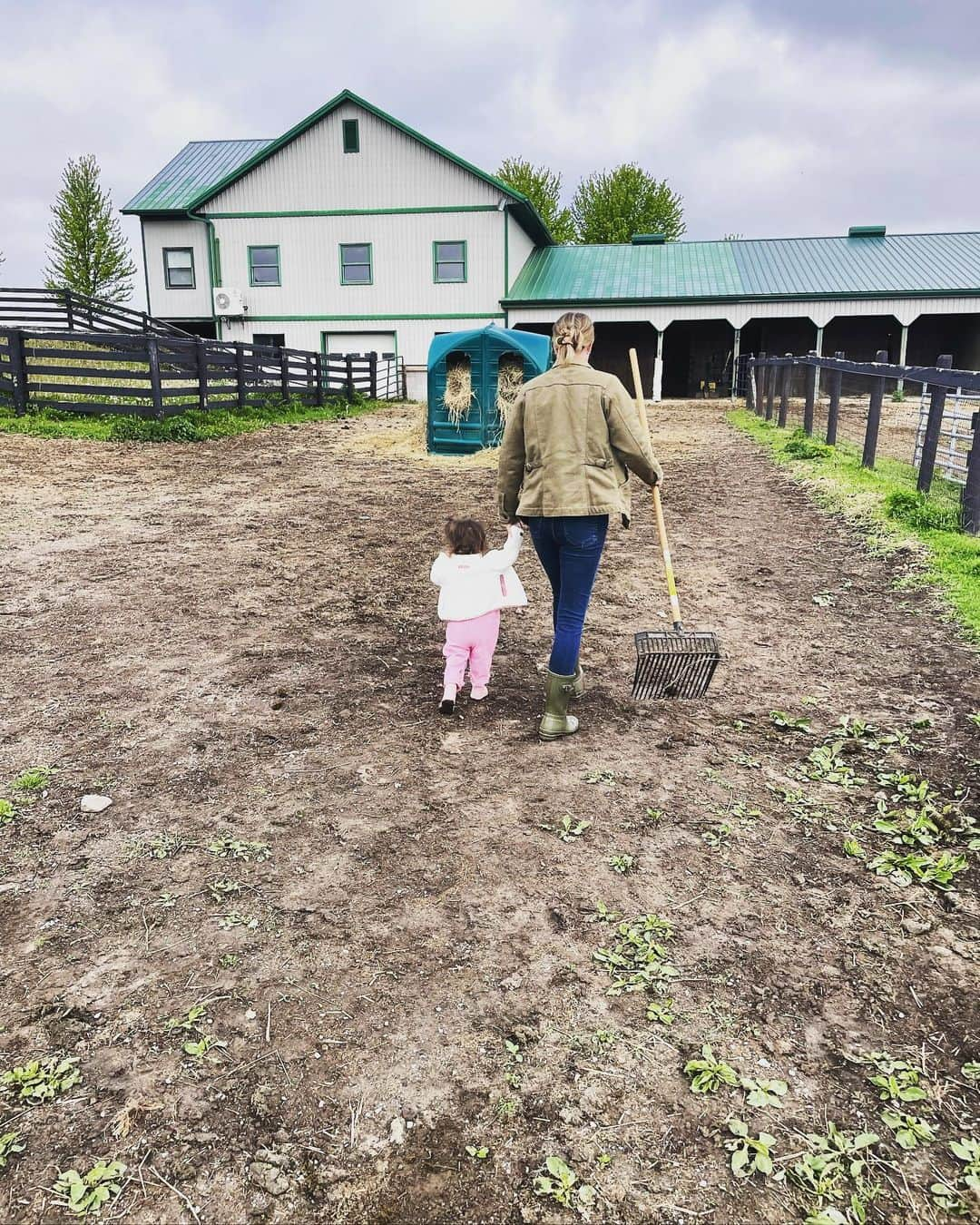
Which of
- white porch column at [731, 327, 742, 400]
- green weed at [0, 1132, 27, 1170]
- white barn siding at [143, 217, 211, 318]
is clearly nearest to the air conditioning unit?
white barn siding at [143, 217, 211, 318]

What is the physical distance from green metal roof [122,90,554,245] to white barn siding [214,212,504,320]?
1064mm

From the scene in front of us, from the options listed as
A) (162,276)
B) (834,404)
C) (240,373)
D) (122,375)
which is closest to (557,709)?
(834,404)

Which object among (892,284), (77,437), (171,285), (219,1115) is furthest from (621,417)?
(171,285)

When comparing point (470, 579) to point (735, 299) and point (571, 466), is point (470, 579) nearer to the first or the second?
point (571, 466)

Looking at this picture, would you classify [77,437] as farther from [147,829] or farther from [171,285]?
[171,285]

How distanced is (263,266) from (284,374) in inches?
408

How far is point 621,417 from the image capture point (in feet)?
13.3

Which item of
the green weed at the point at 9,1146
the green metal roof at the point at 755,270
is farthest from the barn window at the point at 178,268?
the green weed at the point at 9,1146

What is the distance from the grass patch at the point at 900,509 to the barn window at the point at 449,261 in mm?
16832

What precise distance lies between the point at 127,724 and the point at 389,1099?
272 cm

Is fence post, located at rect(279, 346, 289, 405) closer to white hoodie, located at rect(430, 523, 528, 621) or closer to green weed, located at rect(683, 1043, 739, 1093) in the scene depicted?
white hoodie, located at rect(430, 523, 528, 621)

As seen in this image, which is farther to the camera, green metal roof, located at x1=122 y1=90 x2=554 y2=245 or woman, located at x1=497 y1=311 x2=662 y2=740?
green metal roof, located at x1=122 y1=90 x2=554 y2=245

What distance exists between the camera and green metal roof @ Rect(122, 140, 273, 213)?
28.8 m

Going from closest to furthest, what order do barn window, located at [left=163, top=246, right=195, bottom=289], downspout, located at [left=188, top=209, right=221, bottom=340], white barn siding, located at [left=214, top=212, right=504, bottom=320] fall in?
white barn siding, located at [left=214, top=212, right=504, bottom=320] → downspout, located at [left=188, top=209, right=221, bottom=340] → barn window, located at [left=163, top=246, right=195, bottom=289]
